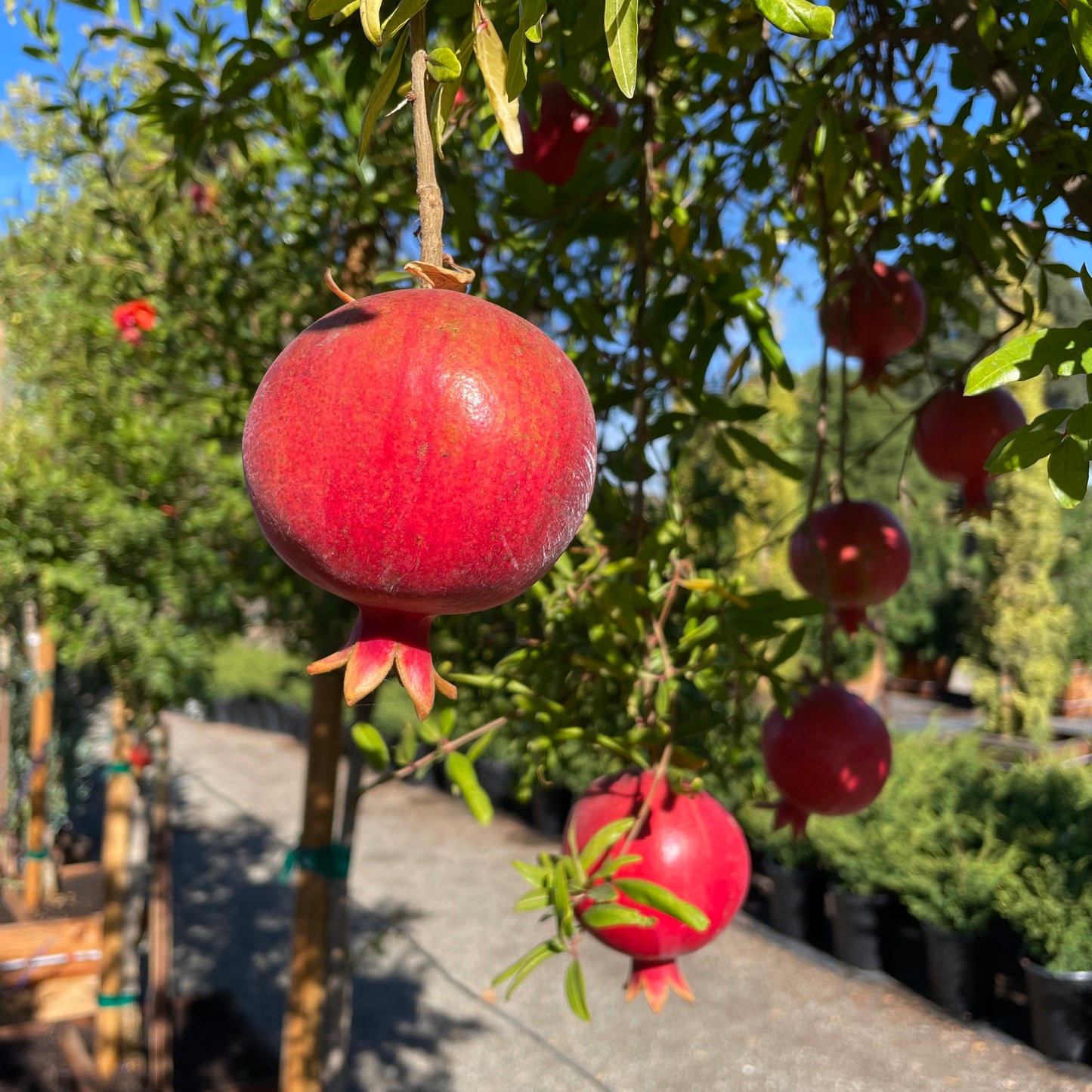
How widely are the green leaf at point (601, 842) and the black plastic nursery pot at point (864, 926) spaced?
429cm

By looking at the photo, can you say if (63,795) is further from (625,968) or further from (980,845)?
(980,845)

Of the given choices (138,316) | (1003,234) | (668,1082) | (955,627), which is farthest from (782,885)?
(955,627)

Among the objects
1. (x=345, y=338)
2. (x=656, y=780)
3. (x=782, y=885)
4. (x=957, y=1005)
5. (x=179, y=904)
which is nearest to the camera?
(x=345, y=338)

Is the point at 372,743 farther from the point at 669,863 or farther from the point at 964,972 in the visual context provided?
the point at 964,972

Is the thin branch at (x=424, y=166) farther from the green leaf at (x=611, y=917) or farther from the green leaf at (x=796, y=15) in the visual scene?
the green leaf at (x=611, y=917)

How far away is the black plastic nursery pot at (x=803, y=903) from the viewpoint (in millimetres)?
5125

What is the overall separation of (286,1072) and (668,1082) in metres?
2.19

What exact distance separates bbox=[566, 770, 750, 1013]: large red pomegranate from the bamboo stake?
2482mm

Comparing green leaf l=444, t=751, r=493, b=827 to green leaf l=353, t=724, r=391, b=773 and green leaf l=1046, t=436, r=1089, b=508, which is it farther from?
green leaf l=1046, t=436, r=1089, b=508

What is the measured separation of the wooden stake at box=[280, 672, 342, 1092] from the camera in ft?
6.61

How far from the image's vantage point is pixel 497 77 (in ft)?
1.92

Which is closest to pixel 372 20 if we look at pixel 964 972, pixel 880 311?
pixel 880 311

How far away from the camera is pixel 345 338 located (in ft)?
1.74

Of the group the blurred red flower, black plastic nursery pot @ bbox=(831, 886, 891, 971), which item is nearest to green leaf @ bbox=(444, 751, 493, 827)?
the blurred red flower
